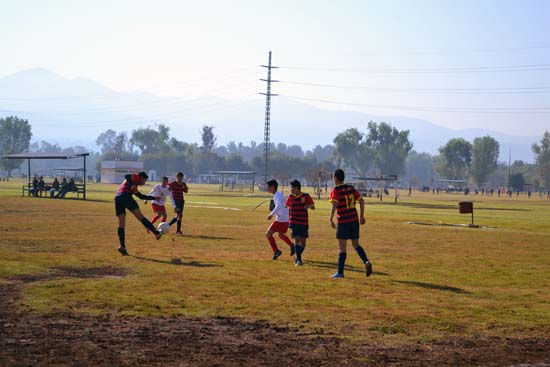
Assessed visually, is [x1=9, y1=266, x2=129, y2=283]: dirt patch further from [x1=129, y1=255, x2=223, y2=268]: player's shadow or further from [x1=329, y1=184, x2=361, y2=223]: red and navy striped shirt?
[x1=329, y1=184, x2=361, y2=223]: red and navy striped shirt

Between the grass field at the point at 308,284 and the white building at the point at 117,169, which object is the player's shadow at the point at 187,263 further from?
the white building at the point at 117,169

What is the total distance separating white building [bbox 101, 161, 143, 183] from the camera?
5702 inches

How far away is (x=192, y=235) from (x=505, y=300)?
46.6 ft

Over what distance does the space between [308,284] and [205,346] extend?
536cm

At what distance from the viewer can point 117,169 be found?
473ft

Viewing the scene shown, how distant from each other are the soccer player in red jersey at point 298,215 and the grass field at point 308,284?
0.62 m

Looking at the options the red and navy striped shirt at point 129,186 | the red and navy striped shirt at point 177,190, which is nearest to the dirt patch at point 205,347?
the red and navy striped shirt at point 129,186

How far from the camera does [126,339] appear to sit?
9.08 m

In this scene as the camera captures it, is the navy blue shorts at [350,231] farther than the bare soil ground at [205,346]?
Yes

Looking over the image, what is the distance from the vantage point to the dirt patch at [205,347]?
26.8 feet

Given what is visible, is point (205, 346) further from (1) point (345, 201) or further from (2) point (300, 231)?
(2) point (300, 231)

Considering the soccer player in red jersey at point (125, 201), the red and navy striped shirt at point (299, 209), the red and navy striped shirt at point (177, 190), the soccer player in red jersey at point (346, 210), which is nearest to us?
the soccer player in red jersey at point (346, 210)

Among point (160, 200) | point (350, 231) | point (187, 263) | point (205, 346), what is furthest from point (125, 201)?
point (205, 346)

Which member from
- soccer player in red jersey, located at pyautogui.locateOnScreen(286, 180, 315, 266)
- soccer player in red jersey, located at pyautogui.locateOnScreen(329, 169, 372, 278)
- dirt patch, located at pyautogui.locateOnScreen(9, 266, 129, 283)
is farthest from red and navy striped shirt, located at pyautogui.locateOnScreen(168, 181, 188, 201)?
soccer player in red jersey, located at pyautogui.locateOnScreen(329, 169, 372, 278)
